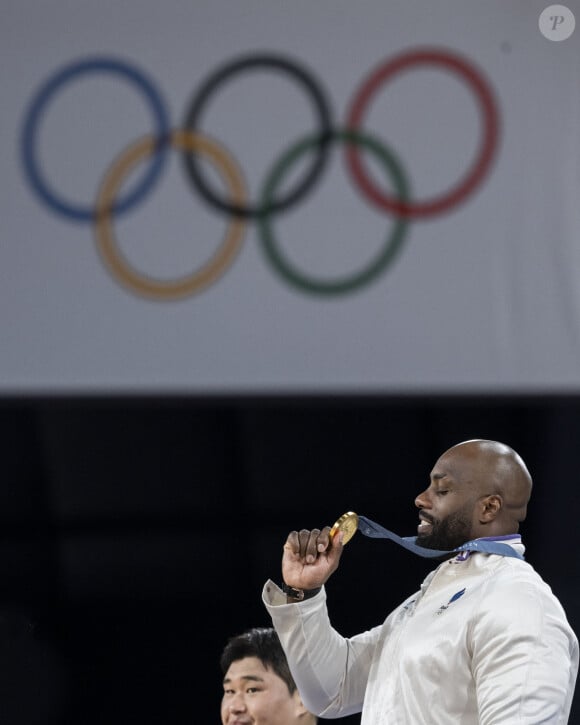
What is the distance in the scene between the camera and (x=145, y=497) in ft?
13.4

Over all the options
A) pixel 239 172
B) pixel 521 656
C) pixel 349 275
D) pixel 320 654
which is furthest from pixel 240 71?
pixel 521 656

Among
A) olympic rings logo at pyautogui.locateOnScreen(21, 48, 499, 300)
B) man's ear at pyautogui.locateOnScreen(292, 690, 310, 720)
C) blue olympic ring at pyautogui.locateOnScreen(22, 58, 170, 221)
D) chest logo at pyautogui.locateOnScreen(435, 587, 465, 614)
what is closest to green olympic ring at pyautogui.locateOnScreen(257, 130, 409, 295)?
olympic rings logo at pyautogui.locateOnScreen(21, 48, 499, 300)

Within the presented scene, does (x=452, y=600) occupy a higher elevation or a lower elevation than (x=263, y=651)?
higher

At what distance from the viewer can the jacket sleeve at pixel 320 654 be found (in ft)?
7.76

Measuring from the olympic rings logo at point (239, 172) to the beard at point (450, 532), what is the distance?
1634 millimetres

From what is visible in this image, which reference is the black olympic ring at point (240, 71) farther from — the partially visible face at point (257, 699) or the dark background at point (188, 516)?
the partially visible face at point (257, 699)

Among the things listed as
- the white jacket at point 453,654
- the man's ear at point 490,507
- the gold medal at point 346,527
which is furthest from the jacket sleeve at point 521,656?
the gold medal at point 346,527

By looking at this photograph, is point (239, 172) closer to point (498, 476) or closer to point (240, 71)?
point (240, 71)

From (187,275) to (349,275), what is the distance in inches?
19.8

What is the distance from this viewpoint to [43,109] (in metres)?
4.07

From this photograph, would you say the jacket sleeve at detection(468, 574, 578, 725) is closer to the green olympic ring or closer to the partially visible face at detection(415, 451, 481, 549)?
the partially visible face at detection(415, 451, 481, 549)

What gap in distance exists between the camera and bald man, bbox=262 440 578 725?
6.77 ft

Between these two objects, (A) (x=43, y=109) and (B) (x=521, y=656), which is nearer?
(B) (x=521, y=656)

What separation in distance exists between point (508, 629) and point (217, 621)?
1995mm
